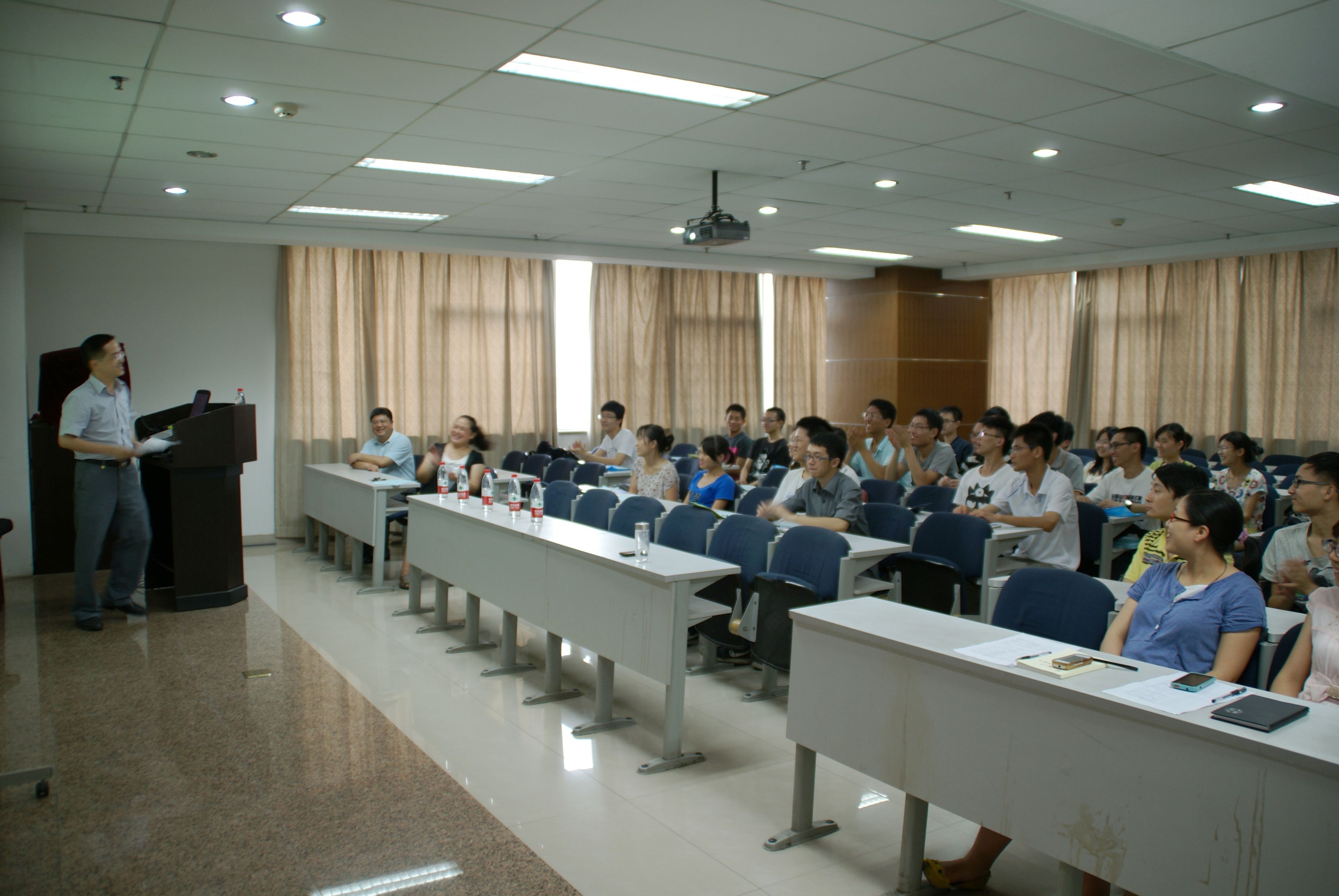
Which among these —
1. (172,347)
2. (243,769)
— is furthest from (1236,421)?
(172,347)

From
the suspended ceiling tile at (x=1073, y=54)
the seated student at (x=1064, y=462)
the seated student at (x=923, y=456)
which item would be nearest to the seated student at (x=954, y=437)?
the seated student at (x=923, y=456)

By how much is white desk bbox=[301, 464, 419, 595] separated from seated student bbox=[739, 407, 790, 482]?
10.5 feet

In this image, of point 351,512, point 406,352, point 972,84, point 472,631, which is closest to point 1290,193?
point 972,84

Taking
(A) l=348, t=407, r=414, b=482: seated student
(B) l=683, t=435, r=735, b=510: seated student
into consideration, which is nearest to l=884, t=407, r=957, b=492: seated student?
(B) l=683, t=435, r=735, b=510: seated student

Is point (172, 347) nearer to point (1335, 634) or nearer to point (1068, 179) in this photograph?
point (1068, 179)

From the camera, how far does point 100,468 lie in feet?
→ 17.9

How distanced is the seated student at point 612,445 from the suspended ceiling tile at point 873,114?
13.2ft

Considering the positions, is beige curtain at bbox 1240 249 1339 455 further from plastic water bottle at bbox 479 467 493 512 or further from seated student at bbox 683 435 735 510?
plastic water bottle at bbox 479 467 493 512

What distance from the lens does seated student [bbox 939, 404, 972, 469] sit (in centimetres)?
859

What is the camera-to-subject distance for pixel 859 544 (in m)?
Answer: 4.53

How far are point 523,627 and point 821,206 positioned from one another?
13.4ft

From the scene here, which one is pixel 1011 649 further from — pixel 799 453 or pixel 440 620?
pixel 440 620

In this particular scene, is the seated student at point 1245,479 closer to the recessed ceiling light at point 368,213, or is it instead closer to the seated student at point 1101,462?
the seated student at point 1101,462

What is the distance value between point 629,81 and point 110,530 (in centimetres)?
443
